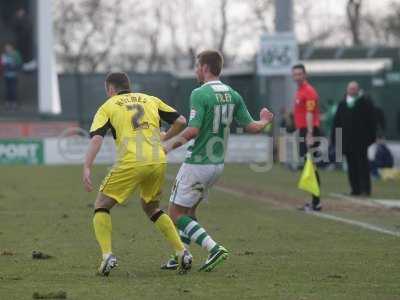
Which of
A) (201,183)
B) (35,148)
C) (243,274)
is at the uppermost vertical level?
(201,183)

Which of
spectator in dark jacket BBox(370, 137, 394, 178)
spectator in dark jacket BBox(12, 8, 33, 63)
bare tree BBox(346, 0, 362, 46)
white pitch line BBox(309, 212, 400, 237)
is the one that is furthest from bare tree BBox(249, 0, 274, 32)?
white pitch line BBox(309, 212, 400, 237)

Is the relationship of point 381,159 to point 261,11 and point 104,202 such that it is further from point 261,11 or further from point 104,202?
Answer: point 261,11

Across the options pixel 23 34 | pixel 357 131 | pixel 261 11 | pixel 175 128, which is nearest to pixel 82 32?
pixel 261 11

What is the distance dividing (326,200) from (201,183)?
391 inches

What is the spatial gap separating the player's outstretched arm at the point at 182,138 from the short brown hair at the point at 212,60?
580mm

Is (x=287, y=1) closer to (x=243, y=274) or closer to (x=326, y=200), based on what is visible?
(x=326, y=200)

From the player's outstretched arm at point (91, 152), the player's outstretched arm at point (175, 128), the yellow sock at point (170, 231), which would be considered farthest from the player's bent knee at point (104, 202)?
the player's outstretched arm at point (175, 128)

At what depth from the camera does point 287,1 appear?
31.6 metres

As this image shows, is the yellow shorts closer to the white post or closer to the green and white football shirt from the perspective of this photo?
the green and white football shirt

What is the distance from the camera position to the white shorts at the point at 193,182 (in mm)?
10688

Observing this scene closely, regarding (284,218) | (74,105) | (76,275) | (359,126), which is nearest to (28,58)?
(74,105)

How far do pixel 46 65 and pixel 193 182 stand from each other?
3216cm

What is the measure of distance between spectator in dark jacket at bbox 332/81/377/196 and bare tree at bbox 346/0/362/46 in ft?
141

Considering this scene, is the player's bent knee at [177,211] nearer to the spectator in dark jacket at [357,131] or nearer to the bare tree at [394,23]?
the spectator in dark jacket at [357,131]
